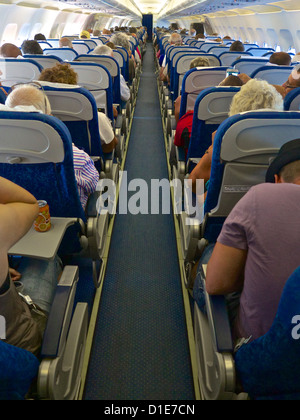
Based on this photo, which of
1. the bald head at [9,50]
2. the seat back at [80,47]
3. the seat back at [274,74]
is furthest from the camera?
the seat back at [80,47]

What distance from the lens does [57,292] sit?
4.85 ft

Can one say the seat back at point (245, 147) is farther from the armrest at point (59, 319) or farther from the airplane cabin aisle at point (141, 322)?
the airplane cabin aisle at point (141, 322)

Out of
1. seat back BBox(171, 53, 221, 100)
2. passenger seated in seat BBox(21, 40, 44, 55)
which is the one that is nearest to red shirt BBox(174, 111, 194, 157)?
seat back BBox(171, 53, 221, 100)

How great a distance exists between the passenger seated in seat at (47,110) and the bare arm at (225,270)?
1172 millimetres

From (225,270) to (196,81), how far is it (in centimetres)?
270

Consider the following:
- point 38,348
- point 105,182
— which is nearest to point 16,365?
point 38,348

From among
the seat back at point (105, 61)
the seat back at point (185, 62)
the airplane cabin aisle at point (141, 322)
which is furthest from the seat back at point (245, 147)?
the seat back at point (185, 62)

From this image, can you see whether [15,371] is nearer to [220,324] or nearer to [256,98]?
[220,324]

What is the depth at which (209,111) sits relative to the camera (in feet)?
8.16

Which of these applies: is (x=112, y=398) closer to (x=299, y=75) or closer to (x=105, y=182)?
(x=105, y=182)

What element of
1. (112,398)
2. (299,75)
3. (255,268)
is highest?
(299,75)

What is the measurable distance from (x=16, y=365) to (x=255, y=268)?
93cm

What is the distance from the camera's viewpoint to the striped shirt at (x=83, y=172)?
205 centimetres

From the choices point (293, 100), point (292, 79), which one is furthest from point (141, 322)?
point (292, 79)
